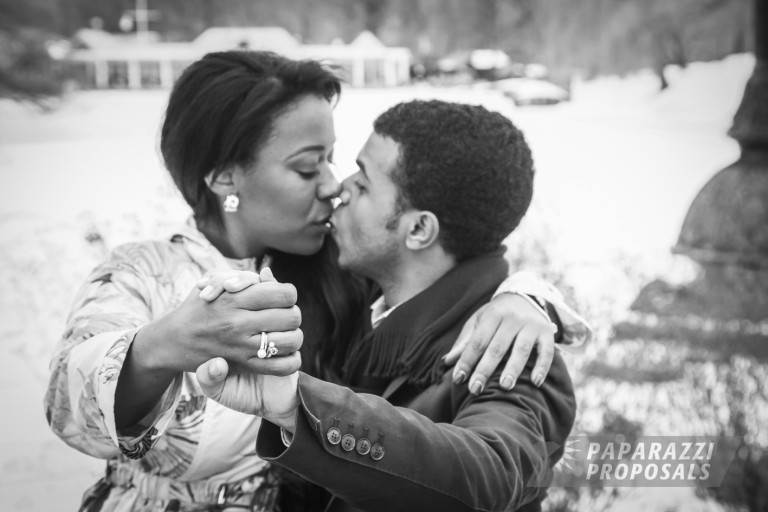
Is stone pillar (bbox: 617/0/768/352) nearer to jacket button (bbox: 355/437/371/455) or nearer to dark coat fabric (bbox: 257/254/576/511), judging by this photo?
dark coat fabric (bbox: 257/254/576/511)

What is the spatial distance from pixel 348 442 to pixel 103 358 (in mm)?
438

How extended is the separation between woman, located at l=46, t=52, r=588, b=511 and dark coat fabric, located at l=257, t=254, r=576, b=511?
7.0 inches

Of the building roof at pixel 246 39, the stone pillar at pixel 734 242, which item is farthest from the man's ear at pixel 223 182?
the stone pillar at pixel 734 242

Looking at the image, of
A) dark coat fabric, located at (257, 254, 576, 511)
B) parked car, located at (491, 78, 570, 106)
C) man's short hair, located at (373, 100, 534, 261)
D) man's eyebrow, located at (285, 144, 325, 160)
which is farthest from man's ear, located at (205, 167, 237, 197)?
parked car, located at (491, 78, 570, 106)

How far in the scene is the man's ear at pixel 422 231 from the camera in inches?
80.0

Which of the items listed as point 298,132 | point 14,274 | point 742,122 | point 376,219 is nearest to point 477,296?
point 376,219

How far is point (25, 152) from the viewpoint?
10.5ft

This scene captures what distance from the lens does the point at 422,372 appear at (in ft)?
6.00

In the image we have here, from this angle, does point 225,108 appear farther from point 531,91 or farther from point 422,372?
point 531,91

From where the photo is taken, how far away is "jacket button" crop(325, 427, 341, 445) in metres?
1.32

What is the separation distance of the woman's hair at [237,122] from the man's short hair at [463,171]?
0.27m

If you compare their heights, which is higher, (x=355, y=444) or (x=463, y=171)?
(x=463, y=171)

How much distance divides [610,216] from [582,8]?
0.92 meters

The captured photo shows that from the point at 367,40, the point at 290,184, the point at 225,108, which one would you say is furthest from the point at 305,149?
the point at 367,40
